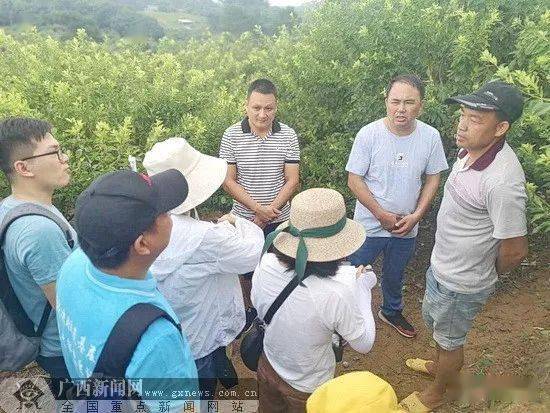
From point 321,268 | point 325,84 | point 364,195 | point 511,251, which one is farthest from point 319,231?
point 325,84

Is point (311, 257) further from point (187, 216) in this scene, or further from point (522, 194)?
point (522, 194)

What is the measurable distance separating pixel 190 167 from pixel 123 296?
1.13 m

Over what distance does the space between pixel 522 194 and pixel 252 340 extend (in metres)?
1.64

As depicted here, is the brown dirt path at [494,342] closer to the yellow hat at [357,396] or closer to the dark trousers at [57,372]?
the dark trousers at [57,372]

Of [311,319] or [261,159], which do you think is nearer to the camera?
[311,319]

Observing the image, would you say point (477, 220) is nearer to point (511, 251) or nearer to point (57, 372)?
point (511, 251)

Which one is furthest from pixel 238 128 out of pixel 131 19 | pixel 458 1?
pixel 131 19

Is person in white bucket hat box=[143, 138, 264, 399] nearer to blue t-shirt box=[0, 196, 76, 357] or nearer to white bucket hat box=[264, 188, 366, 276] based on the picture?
white bucket hat box=[264, 188, 366, 276]

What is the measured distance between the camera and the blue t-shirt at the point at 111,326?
1.54 m

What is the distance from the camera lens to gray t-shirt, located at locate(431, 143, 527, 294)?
2.41 m

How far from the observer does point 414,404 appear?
10.3 ft

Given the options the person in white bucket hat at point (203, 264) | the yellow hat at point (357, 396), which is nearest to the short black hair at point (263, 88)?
the person in white bucket hat at point (203, 264)

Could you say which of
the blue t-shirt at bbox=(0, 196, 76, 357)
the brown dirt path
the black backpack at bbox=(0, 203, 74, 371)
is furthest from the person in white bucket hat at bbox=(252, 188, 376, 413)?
the brown dirt path

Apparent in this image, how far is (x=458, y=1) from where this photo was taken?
4746mm
